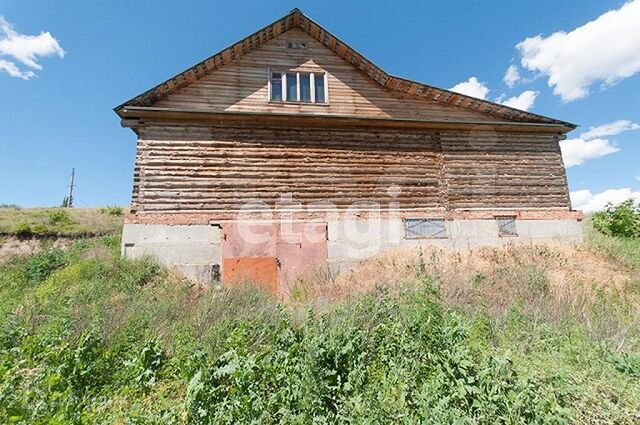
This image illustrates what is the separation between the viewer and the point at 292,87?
13672 mm

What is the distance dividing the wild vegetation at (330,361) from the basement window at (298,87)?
369 inches

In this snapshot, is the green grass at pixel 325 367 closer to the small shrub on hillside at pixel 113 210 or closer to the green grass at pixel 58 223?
the green grass at pixel 58 223

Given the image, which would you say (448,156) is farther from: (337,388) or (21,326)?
(21,326)

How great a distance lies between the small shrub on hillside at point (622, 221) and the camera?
1544 centimetres

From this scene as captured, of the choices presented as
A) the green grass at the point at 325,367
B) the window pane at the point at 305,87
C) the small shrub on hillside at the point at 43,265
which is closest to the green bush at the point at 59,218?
the small shrub on hillside at the point at 43,265

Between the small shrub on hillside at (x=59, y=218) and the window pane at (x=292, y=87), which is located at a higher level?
the window pane at (x=292, y=87)

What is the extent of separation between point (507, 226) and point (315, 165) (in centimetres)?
862

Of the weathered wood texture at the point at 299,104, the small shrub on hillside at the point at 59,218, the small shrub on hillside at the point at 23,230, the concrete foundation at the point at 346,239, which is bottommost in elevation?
the concrete foundation at the point at 346,239

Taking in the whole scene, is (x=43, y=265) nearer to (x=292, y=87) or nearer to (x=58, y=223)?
(x=292, y=87)

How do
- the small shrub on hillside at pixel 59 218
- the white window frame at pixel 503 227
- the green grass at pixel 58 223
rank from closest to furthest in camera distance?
the white window frame at pixel 503 227
the green grass at pixel 58 223
the small shrub on hillside at pixel 59 218

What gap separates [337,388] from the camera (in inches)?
143

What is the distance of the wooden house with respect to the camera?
1142cm

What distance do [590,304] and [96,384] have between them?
29.4ft

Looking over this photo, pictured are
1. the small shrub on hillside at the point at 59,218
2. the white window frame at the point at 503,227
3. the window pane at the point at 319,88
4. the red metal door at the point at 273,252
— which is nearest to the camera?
→ the red metal door at the point at 273,252
